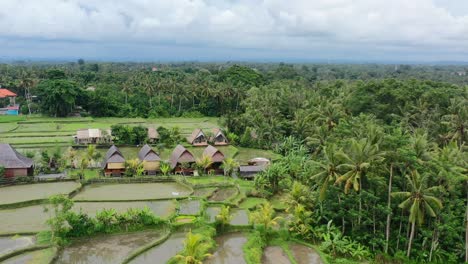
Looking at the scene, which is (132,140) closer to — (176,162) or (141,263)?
(176,162)

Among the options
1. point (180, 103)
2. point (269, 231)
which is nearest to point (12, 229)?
point (269, 231)

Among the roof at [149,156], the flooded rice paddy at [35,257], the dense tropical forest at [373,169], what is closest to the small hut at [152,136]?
the roof at [149,156]

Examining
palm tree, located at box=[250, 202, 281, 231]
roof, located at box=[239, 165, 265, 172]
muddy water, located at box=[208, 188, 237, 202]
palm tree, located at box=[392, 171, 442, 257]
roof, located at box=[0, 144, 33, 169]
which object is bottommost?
muddy water, located at box=[208, 188, 237, 202]

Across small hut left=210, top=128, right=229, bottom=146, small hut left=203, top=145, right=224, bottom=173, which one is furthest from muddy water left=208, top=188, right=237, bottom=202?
small hut left=210, top=128, right=229, bottom=146

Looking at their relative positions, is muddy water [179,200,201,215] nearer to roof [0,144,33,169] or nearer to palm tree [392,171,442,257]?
palm tree [392,171,442,257]

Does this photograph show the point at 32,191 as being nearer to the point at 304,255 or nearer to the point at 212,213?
the point at 212,213

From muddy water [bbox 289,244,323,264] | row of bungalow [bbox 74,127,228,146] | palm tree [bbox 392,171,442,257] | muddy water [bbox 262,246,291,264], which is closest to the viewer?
palm tree [bbox 392,171,442,257]

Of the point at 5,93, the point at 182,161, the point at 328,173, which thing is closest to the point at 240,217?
the point at 328,173

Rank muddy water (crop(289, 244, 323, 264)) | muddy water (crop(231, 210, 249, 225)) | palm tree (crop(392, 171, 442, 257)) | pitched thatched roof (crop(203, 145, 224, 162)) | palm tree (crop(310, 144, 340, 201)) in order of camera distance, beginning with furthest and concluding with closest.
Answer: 1. pitched thatched roof (crop(203, 145, 224, 162))
2. muddy water (crop(231, 210, 249, 225))
3. palm tree (crop(310, 144, 340, 201))
4. muddy water (crop(289, 244, 323, 264))
5. palm tree (crop(392, 171, 442, 257))

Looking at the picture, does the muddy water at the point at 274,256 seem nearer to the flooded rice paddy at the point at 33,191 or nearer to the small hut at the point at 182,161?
the small hut at the point at 182,161
